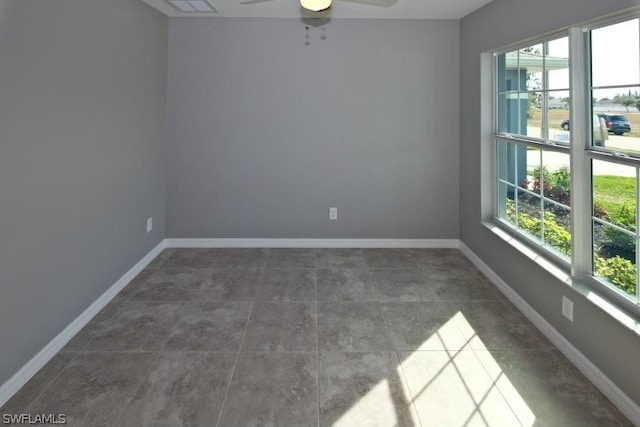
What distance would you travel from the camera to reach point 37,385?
208cm

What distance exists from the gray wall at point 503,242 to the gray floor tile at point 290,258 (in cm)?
163

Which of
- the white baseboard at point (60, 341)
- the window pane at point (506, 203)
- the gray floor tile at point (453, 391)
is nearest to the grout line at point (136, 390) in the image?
the white baseboard at point (60, 341)

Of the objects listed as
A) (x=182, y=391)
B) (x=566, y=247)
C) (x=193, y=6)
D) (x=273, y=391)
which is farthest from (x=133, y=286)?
(x=566, y=247)

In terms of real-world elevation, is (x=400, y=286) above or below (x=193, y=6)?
below

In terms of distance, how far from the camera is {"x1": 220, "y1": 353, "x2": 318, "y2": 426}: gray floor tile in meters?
1.87

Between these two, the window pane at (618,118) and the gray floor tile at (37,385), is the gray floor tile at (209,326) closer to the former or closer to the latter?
the gray floor tile at (37,385)

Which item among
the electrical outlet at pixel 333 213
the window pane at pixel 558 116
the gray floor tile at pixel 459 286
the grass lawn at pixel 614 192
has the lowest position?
the gray floor tile at pixel 459 286

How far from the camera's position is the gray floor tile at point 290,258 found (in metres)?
3.92

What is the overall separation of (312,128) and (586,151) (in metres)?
2.62

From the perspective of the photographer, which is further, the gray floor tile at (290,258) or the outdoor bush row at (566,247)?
the gray floor tile at (290,258)

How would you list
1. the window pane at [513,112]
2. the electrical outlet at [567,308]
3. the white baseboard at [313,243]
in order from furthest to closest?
the white baseboard at [313,243]
the window pane at [513,112]
the electrical outlet at [567,308]

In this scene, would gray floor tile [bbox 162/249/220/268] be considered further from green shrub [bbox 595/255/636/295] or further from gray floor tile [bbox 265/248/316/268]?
green shrub [bbox 595/255/636/295]

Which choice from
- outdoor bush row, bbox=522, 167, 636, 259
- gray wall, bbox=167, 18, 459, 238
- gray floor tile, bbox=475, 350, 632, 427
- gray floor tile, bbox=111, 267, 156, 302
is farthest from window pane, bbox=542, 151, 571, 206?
gray floor tile, bbox=111, 267, 156, 302

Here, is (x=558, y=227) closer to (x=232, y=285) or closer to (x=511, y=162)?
(x=511, y=162)
